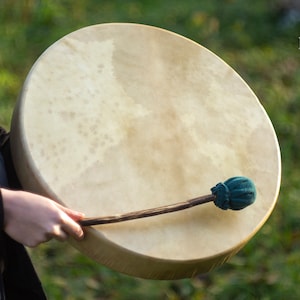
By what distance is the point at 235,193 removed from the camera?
159 cm

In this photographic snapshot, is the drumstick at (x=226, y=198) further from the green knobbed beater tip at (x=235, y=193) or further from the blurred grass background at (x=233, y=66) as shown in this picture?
the blurred grass background at (x=233, y=66)

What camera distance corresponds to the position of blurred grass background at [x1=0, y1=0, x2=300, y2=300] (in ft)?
8.96

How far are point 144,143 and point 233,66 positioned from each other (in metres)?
2.57

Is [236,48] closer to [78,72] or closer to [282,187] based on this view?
[282,187]

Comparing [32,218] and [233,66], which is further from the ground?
[32,218]

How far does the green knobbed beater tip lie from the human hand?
12.2 inches

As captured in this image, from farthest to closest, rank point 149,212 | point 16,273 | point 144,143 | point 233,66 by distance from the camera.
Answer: point 233,66, point 16,273, point 144,143, point 149,212

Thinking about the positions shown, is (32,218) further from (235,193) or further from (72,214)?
(235,193)

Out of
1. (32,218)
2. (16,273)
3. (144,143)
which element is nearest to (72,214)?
(32,218)

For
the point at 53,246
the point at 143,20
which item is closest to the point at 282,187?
the point at 53,246

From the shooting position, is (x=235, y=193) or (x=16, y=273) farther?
(x=16, y=273)

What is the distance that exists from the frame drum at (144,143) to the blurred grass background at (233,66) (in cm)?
105

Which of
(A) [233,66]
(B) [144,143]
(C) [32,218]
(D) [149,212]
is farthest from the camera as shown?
(A) [233,66]

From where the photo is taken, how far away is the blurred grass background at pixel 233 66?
8.96 ft
